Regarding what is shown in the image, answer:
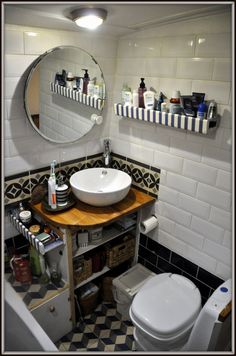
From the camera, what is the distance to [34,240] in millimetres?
1646

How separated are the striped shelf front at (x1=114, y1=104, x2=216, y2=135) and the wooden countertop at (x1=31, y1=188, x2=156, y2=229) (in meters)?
0.59

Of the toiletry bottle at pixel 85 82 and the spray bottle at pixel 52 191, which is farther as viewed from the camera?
the toiletry bottle at pixel 85 82

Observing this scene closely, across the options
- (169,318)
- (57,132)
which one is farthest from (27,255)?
(169,318)

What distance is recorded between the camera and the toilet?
57.3 inches

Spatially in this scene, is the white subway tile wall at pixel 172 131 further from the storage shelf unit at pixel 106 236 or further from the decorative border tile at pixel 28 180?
the storage shelf unit at pixel 106 236

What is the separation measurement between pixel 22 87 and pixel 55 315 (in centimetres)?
147

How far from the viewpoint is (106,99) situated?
82.4 inches

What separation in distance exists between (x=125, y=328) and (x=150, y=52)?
1.96 metres

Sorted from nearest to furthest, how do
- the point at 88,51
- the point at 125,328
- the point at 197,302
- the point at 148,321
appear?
the point at 148,321
the point at 197,302
the point at 88,51
the point at 125,328

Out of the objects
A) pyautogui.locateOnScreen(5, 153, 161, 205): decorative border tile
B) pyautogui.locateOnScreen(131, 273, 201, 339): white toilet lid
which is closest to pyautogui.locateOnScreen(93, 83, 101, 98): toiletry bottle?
pyautogui.locateOnScreen(5, 153, 161, 205): decorative border tile

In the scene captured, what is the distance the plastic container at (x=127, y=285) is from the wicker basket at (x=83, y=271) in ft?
0.84

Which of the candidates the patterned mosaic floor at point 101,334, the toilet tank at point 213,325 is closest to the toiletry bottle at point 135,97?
the toilet tank at point 213,325

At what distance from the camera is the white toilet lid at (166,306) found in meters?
1.55

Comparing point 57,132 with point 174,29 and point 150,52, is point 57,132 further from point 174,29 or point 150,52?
point 174,29
